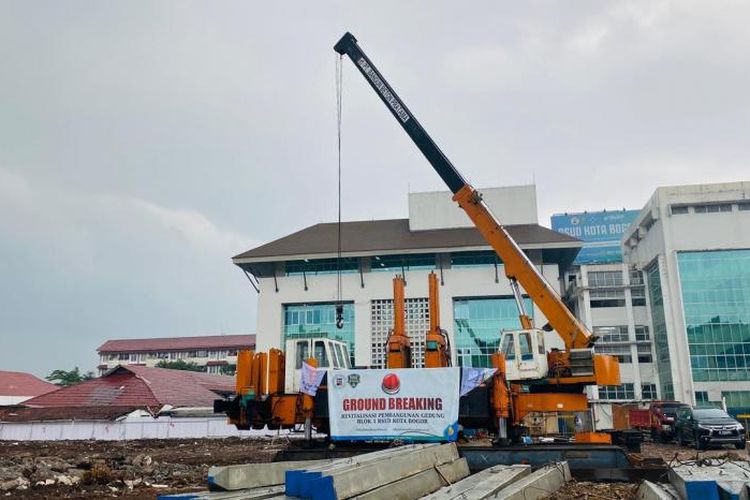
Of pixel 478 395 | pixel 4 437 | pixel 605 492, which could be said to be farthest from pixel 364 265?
pixel 605 492

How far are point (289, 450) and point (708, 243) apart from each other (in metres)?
40.4

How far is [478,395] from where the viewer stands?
44.5 feet

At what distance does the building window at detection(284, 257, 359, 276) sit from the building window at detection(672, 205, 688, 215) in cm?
2573

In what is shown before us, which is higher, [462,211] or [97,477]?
[462,211]

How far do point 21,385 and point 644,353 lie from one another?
5845cm

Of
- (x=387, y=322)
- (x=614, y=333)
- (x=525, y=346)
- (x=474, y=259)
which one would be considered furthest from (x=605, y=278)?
(x=525, y=346)

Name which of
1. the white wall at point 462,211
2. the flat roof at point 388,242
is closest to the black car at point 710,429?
the flat roof at point 388,242

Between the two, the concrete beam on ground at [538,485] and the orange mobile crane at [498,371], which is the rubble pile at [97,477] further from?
the concrete beam on ground at [538,485]

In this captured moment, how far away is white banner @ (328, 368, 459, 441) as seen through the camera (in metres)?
12.9

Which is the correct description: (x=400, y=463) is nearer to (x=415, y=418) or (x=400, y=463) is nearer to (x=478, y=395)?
(x=415, y=418)

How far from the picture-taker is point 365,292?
1454 inches

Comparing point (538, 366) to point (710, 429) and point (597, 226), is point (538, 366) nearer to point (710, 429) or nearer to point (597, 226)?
point (710, 429)

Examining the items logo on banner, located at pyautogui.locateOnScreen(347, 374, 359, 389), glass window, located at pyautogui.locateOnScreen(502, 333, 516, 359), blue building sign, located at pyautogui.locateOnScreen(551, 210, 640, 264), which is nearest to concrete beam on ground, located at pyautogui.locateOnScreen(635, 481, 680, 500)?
glass window, located at pyautogui.locateOnScreen(502, 333, 516, 359)

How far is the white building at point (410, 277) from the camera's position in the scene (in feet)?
116
